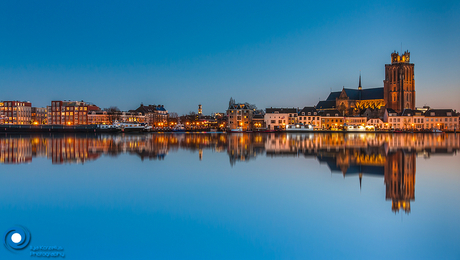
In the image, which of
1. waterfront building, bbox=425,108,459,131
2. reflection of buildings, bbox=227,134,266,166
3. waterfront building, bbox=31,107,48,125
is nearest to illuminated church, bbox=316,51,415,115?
waterfront building, bbox=425,108,459,131

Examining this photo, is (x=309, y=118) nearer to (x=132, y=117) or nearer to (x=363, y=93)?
(x=363, y=93)

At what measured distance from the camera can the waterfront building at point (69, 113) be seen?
88125mm

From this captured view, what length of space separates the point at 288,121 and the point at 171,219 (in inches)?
2604

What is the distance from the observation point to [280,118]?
70.4 m

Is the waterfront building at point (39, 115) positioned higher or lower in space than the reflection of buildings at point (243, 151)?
higher

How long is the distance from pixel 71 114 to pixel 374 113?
85.4 m

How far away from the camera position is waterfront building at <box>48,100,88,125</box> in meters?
88.1

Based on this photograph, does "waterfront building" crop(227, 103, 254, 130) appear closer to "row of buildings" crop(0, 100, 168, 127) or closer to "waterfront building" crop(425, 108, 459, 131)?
"row of buildings" crop(0, 100, 168, 127)

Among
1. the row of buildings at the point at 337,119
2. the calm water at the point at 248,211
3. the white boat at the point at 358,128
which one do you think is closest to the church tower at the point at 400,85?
the row of buildings at the point at 337,119

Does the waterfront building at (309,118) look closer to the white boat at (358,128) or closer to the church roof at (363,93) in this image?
the white boat at (358,128)

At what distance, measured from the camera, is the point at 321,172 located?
11.0 meters

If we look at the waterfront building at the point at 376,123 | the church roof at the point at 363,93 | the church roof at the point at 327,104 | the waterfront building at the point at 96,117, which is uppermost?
the church roof at the point at 363,93

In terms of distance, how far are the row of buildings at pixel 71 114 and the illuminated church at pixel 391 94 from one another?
56.6 meters

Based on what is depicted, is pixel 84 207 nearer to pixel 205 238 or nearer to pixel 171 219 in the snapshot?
pixel 171 219
